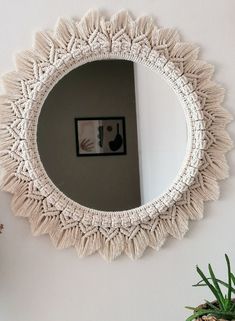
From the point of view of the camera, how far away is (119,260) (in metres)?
1.11

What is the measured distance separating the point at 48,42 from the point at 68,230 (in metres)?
0.49

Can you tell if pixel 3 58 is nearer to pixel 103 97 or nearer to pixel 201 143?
pixel 103 97

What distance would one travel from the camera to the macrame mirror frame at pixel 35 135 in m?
1.02

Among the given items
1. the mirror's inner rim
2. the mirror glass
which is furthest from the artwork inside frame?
the mirror's inner rim

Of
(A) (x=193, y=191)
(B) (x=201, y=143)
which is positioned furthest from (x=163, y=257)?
(B) (x=201, y=143)

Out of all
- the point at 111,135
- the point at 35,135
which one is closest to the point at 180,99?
the point at 111,135

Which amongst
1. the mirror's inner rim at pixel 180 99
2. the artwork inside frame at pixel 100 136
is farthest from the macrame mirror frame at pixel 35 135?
the artwork inside frame at pixel 100 136

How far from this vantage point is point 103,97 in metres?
1.09

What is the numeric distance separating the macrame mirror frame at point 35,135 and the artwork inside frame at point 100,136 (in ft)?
0.40

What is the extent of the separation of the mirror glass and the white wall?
0.09 metres

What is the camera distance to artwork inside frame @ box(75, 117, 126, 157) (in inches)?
42.6

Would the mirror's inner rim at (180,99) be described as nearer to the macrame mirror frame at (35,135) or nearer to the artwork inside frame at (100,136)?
the macrame mirror frame at (35,135)

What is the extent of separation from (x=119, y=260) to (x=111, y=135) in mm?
340

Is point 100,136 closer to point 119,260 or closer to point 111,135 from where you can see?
point 111,135
